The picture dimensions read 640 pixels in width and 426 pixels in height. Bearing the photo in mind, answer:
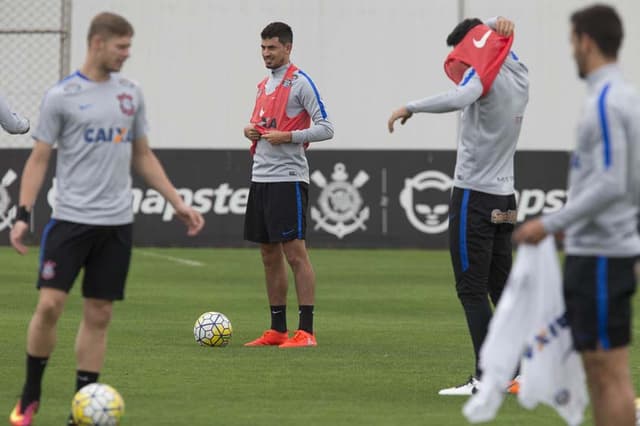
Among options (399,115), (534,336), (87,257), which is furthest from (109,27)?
(534,336)

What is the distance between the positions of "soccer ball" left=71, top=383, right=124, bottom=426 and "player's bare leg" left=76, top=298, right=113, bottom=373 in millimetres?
298

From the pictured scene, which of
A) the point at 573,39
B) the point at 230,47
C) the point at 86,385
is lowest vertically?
the point at 86,385

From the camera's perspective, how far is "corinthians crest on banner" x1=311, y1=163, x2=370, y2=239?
2303cm

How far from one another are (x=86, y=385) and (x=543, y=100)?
20242mm

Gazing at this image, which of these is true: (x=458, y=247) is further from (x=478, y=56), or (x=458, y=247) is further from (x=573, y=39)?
(x=573, y=39)

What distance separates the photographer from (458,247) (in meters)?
8.84

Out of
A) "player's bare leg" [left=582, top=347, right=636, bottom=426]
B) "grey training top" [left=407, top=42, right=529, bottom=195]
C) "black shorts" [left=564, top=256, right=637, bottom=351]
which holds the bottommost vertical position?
"player's bare leg" [left=582, top=347, right=636, bottom=426]

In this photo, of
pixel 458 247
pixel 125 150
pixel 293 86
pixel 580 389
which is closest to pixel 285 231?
pixel 293 86

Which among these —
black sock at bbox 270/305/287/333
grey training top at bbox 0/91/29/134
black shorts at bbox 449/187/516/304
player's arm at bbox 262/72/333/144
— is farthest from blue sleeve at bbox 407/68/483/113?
black sock at bbox 270/305/287/333

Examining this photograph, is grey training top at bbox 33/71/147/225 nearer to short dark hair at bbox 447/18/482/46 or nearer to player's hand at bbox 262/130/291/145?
short dark hair at bbox 447/18/482/46

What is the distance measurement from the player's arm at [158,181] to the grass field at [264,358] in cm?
105

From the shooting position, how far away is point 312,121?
451 inches

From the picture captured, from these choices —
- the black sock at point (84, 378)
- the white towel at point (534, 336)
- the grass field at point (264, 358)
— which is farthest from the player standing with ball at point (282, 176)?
Result: the white towel at point (534, 336)

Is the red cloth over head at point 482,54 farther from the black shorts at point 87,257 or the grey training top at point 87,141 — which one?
the black shorts at point 87,257
